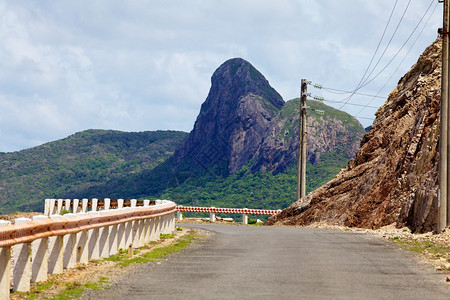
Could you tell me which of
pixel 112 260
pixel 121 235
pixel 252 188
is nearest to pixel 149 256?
pixel 121 235

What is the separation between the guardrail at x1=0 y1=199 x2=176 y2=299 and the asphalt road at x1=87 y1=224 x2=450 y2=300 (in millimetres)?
1171

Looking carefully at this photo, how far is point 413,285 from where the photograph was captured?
12.1m

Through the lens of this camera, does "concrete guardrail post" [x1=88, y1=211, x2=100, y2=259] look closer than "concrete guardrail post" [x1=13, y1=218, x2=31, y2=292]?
No

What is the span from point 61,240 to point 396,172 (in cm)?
2608

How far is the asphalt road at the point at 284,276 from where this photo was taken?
10.8 metres

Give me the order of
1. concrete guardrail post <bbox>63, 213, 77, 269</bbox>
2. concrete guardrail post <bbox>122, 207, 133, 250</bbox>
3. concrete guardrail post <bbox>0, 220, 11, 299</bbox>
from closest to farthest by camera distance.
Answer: concrete guardrail post <bbox>0, 220, 11, 299</bbox> → concrete guardrail post <bbox>63, 213, 77, 269</bbox> → concrete guardrail post <bbox>122, 207, 133, 250</bbox>

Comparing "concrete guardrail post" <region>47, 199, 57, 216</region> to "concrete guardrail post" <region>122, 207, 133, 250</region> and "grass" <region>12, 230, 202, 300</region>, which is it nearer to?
"grass" <region>12, 230, 202, 300</region>

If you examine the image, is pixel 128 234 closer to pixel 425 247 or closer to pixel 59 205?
pixel 425 247

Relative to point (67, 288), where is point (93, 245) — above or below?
above

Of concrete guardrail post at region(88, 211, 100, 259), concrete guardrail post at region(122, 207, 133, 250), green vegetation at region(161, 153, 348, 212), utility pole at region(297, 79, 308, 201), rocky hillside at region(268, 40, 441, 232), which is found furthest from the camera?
green vegetation at region(161, 153, 348, 212)

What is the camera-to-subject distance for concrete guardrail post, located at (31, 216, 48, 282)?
1184 cm

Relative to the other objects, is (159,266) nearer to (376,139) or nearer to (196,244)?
(196,244)

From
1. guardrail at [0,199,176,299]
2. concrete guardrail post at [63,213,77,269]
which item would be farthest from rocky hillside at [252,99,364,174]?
concrete guardrail post at [63,213,77,269]

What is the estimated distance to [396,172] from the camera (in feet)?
120
